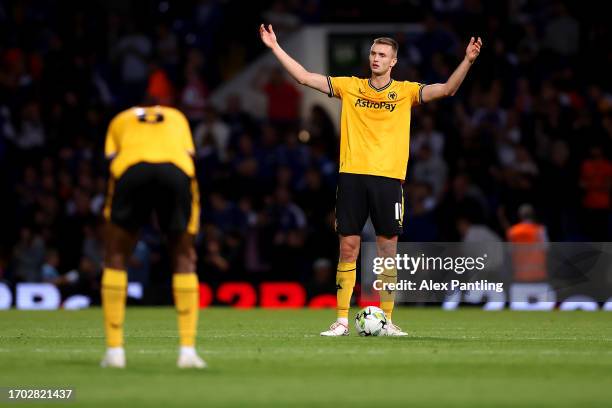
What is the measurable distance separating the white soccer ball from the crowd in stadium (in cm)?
764

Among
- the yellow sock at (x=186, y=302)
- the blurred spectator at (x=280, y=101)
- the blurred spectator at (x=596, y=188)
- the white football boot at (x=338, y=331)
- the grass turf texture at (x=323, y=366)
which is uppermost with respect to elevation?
the blurred spectator at (x=280, y=101)

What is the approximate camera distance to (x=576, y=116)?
21.4 m

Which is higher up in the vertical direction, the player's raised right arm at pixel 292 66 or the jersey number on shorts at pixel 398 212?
the player's raised right arm at pixel 292 66

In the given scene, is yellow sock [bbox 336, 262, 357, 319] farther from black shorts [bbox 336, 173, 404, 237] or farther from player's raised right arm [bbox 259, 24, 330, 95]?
player's raised right arm [bbox 259, 24, 330, 95]

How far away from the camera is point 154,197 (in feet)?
29.6

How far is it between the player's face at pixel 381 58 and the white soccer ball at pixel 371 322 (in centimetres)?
207

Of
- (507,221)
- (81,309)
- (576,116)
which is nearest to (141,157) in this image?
(81,309)

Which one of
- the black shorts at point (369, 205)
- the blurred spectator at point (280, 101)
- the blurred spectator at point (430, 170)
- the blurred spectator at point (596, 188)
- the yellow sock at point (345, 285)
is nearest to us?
the black shorts at point (369, 205)

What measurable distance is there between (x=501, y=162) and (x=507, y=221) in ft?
5.06

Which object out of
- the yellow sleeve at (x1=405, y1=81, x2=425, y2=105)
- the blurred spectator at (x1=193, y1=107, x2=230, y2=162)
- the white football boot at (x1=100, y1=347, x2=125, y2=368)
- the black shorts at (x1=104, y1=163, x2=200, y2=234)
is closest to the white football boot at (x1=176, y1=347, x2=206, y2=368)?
the white football boot at (x1=100, y1=347, x2=125, y2=368)

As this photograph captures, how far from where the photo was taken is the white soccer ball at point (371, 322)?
1195 centimetres

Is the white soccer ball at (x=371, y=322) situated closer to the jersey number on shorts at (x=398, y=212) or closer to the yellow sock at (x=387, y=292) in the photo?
the yellow sock at (x=387, y=292)

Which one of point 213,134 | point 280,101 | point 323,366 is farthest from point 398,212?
point 280,101

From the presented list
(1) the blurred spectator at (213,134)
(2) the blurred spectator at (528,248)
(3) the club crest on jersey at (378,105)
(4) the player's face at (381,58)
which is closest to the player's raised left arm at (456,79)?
(3) the club crest on jersey at (378,105)
